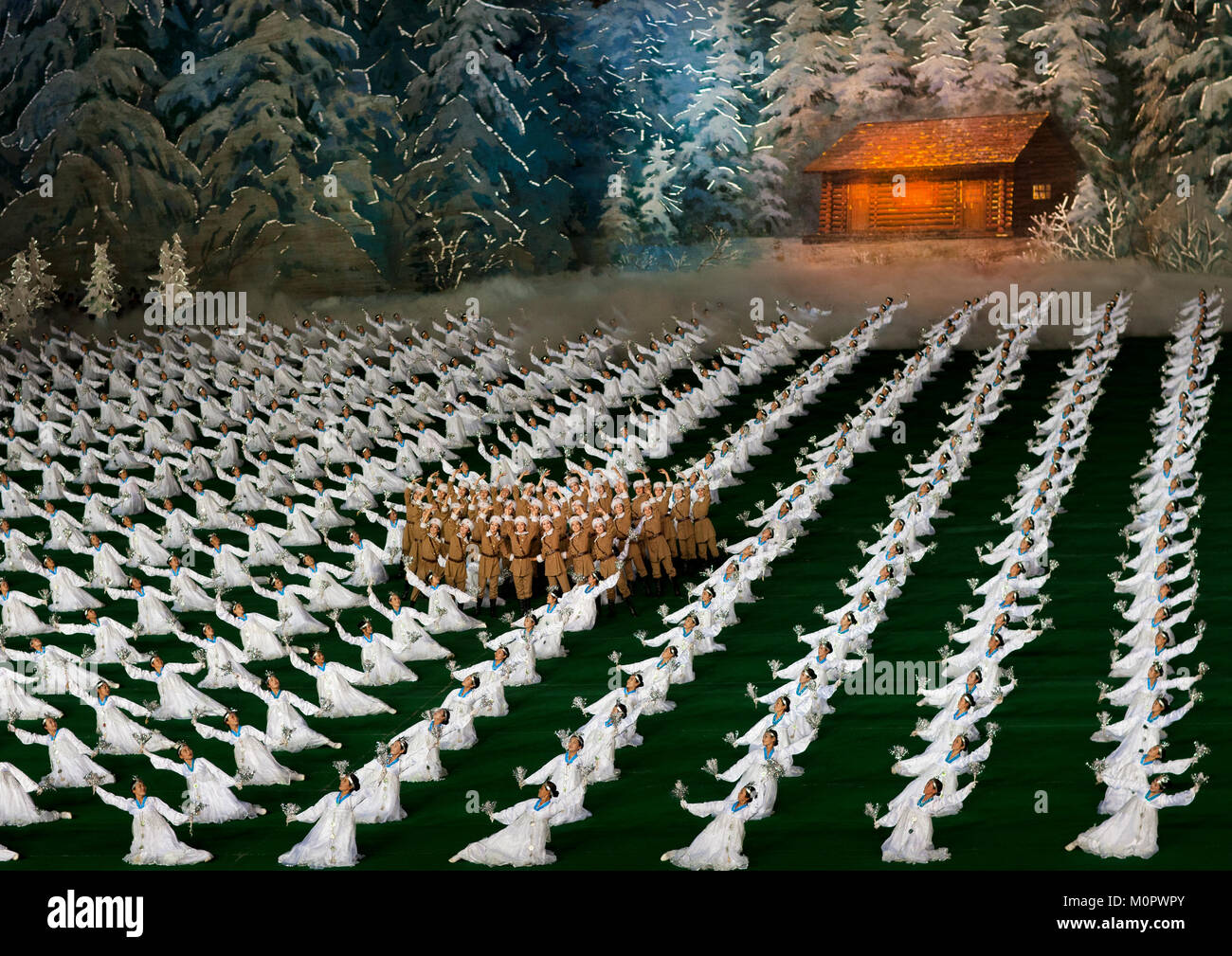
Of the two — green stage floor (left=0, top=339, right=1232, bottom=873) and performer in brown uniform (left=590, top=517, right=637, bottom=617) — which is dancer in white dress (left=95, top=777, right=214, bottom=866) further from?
performer in brown uniform (left=590, top=517, right=637, bottom=617)

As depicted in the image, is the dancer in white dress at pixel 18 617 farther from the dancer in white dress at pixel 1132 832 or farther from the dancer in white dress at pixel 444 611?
the dancer in white dress at pixel 1132 832

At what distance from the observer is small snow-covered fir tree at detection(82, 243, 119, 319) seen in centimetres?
4381

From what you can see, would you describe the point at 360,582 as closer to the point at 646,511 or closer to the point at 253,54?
the point at 646,511

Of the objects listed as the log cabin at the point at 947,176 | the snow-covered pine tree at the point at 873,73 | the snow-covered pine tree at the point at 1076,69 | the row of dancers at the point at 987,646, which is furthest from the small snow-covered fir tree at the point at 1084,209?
the row of dancers at the point at 987,646

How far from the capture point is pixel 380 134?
47.3 metres

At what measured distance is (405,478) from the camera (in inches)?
1116

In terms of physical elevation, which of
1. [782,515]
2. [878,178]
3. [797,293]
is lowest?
[782,515]

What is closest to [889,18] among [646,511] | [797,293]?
[797,293]

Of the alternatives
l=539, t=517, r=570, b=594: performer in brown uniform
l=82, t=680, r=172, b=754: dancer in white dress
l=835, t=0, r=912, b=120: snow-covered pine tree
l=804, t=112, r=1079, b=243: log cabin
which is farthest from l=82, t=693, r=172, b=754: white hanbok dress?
l=835, t=0, r=912, b=120: snow-covered pine tree

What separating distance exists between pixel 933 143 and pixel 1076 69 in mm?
4377

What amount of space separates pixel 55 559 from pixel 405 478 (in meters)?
5.67

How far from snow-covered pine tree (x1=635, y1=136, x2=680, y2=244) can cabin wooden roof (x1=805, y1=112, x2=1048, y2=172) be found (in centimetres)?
428

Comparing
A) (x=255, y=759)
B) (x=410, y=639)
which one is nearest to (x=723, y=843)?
(x=255, y=759)

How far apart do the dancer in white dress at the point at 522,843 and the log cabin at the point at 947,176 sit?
29.1 metres
